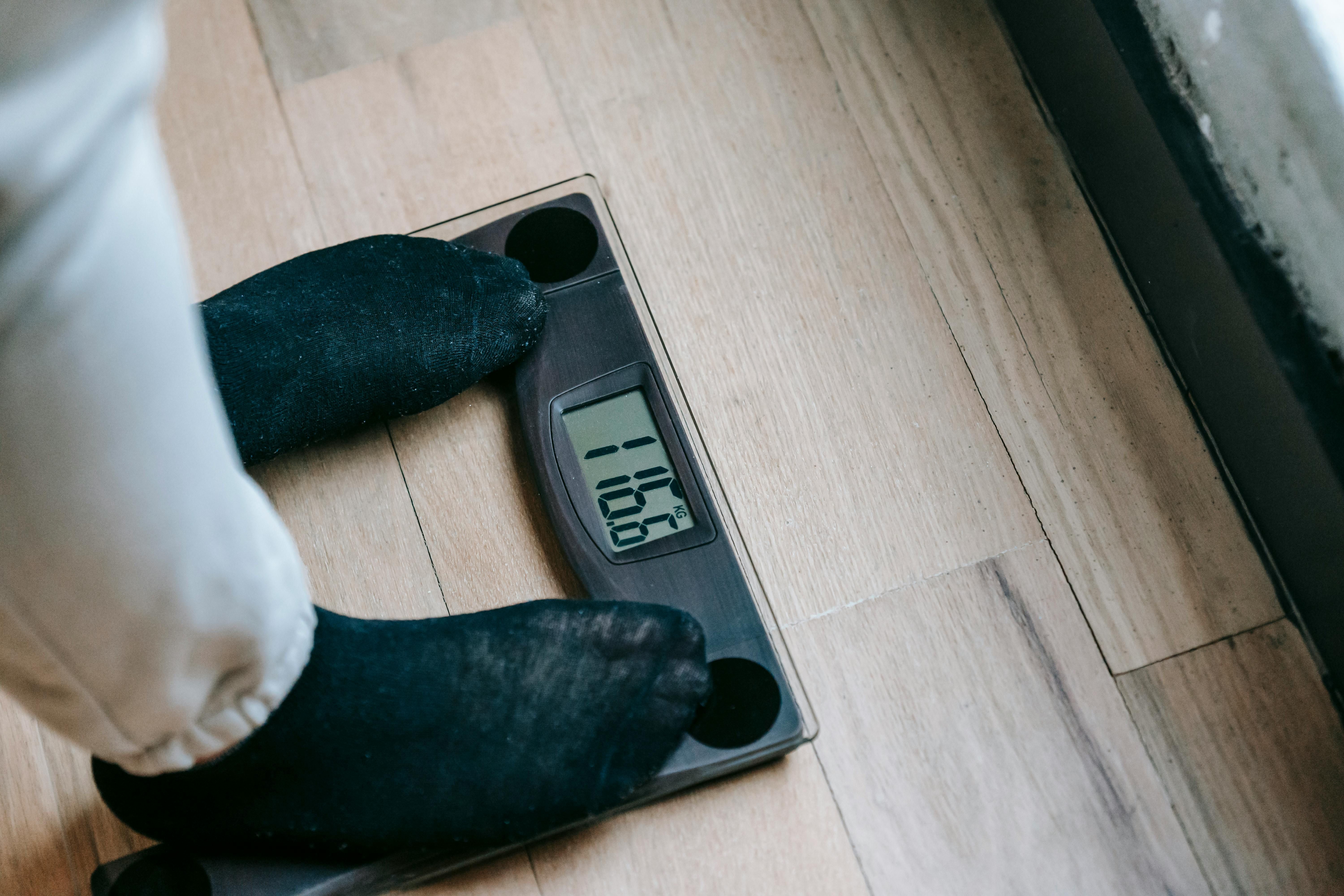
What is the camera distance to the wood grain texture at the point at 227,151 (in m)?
0.83

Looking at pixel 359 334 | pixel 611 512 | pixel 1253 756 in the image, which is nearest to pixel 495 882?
pixel 611 512

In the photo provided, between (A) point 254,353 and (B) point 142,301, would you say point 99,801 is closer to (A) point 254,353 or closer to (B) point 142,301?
(A) point 254,353

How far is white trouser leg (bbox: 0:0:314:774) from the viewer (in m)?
0.29

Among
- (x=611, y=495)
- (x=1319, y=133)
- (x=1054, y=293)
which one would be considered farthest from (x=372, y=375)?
(x=1319, y=133)

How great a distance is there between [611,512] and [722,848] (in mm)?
230

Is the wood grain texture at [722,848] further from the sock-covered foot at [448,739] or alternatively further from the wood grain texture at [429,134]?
the wood grain texture at [429,134]

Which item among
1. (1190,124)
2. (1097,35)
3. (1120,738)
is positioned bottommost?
(1120,738)

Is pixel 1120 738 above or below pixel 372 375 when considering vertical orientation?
below

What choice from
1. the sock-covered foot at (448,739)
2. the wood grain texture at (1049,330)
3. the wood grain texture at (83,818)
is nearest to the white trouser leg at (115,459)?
the sock-covered foot at (448,739)

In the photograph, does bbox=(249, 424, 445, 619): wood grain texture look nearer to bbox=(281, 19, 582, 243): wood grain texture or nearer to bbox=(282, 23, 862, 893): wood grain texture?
bbox=(282, 23, 862, 893): wood grain texture

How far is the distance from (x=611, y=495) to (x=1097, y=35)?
0.50 meters

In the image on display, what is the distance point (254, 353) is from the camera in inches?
27.2

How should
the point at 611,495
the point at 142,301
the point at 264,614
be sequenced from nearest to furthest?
the point at 142,301
the point at 264,614
the point at 611,495

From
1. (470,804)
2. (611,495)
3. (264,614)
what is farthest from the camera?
(611,495)
